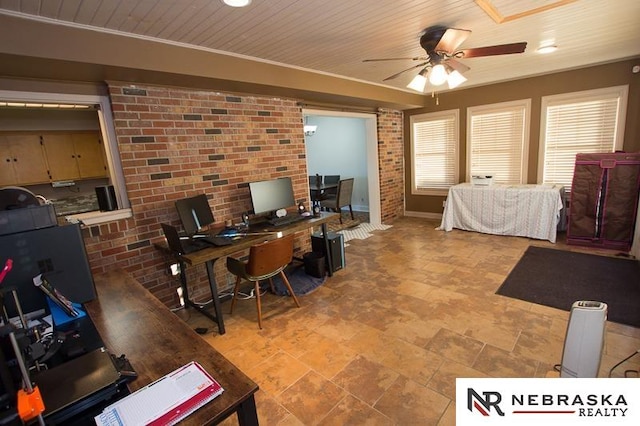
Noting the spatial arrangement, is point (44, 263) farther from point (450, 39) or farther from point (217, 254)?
point (450, 39)

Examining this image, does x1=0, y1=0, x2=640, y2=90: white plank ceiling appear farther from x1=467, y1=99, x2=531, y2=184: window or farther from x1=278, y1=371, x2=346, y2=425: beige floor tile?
x1=278, y1=371, x2=346, y2=425: beige floor tile

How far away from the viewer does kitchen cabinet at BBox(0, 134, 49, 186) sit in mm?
4012

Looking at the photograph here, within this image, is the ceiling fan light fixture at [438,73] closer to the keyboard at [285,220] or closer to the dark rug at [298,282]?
the keyboard at [285,220]

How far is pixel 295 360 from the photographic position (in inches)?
87.0

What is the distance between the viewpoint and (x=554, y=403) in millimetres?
1167

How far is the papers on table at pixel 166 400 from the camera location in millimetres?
887

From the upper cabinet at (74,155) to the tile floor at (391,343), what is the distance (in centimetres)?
323

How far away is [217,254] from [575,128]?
521 centimetres

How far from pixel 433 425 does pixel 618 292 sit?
100 inches

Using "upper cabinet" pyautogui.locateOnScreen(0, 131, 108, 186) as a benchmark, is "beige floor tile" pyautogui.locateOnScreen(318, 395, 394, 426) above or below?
below

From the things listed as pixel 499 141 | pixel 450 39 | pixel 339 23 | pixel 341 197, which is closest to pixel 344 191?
pixel 341 197

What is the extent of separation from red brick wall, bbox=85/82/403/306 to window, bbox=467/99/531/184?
342cm

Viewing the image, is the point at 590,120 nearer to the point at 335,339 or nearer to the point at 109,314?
the point at 335,339

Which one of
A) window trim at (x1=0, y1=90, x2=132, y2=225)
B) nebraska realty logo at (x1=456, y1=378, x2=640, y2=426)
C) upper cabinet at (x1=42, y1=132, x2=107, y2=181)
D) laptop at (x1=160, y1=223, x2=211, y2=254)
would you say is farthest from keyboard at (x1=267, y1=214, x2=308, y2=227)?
upper cabinet at (x1=42, y1=132, x2=107, y2=181)
